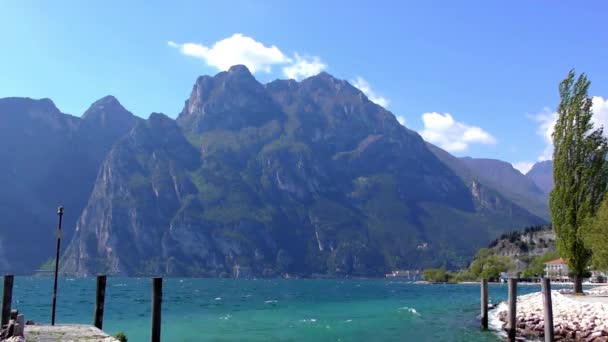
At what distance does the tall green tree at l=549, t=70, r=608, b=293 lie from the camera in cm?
5391

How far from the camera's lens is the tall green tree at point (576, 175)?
53.9 metres

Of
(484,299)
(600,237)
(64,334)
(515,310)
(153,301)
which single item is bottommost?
(484,299)

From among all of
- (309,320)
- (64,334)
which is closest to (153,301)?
(64,334)

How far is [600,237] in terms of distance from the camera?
4788cm

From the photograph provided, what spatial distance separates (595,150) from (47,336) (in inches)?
1973

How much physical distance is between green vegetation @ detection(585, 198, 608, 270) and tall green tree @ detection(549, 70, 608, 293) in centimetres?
235

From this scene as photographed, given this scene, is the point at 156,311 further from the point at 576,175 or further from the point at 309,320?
the point at 576,175

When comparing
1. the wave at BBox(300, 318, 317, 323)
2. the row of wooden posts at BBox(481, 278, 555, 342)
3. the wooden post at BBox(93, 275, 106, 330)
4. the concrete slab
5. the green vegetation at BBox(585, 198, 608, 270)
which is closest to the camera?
the concrete slab

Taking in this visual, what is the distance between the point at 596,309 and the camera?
40.6 m

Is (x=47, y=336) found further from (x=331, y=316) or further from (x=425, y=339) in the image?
(x=331, y=316)

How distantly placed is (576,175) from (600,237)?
9.45 m

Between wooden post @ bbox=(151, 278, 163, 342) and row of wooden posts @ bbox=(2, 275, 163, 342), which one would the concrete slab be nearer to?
row of wooden posts @ bbox=(2, 275, 163, 342)

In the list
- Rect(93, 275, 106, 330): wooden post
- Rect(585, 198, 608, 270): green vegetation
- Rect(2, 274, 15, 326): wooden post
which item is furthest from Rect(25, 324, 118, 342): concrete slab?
Rect(585, 198, 608, 270): green vegetation

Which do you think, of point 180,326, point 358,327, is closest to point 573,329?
point 358,327
